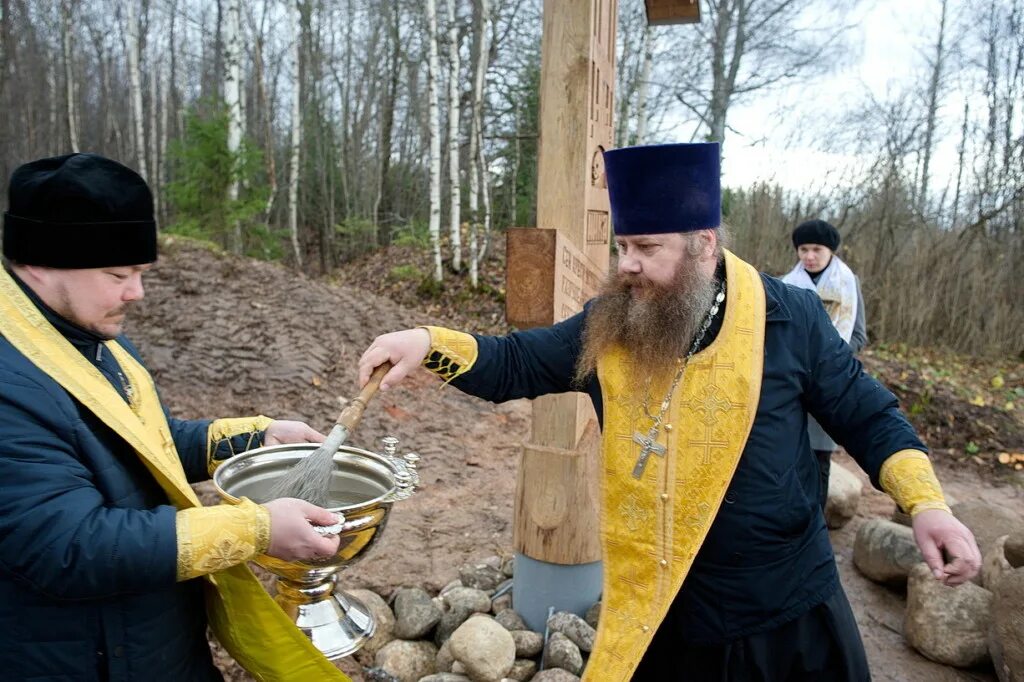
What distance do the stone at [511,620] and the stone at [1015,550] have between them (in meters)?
2.49

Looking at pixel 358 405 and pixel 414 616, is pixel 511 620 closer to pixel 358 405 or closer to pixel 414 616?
pixel 414 616

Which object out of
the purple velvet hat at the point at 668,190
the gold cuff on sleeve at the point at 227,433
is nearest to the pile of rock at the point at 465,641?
the gold cuff on sleeve at the point at 227,433

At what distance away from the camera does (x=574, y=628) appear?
3324 millimetres

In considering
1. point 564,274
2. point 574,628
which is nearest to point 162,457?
point 564,274

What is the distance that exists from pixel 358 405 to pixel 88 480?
0.66 metres

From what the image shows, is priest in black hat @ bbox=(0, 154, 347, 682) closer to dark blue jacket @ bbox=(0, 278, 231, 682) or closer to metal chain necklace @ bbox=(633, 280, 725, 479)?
dark blue jacket @ bbox=(0, 278, 231, 682)

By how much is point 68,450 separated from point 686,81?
67.1ft

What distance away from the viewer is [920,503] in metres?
1.86

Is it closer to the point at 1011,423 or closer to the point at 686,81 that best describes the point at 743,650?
the point at 1011,423

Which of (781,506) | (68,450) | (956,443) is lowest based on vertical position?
(956,443)

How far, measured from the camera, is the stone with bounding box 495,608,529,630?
136 inches

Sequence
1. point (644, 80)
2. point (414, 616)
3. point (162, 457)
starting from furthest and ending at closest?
point (644, 80), point (414, 616), point (162, 457)

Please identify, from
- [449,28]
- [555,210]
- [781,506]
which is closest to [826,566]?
[781,506]

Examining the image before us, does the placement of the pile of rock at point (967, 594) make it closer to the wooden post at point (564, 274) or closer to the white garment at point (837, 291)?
the white garment at point (837, 291)
